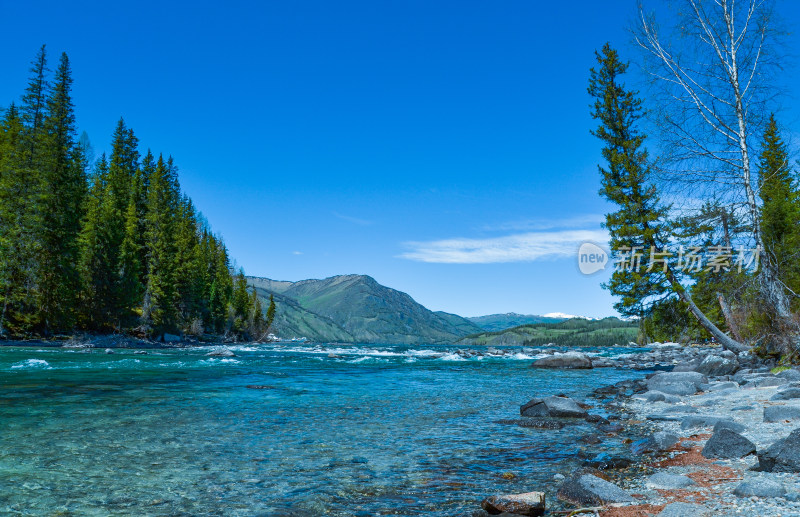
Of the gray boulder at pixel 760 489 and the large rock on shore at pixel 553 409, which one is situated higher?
the gray boulder at pixel 760 489

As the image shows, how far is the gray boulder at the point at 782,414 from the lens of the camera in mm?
7039

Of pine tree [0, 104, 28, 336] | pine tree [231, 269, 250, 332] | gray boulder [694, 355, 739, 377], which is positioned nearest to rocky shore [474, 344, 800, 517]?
gray boulder [694, 355, 739, 377]

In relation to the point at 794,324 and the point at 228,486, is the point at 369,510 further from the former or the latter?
the point at 794,324

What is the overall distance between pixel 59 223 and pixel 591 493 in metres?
49.1

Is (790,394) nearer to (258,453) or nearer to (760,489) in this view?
(760,489)

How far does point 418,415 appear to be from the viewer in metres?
10.3

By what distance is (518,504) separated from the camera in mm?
3984

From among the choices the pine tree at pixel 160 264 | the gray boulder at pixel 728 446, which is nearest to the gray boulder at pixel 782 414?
the gray boulder at pixel 728 446

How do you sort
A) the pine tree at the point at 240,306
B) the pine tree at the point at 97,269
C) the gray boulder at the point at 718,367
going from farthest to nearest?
1. the pine tree at the point at 240,306
2. the pine tree at the point at 97,269
3. the gray boulder at the point at 718,367

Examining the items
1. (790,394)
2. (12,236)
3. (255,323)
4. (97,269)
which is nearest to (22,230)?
(12,236)

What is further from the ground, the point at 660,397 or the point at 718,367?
the point at 718,367

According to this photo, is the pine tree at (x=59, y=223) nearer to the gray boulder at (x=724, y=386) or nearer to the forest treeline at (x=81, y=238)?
the forest treeline at (x=81, y=238)

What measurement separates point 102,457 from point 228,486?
235cm

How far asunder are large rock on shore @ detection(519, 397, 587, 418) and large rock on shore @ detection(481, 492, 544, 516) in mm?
5944
